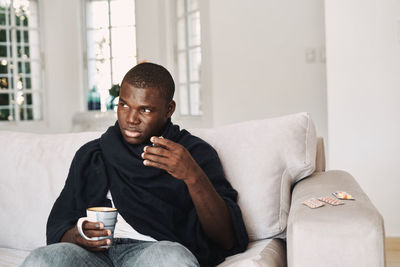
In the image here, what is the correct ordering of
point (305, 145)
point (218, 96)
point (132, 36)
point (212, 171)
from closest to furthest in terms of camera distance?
1. point (212, 171)
2. point (305, 145)
3. point (218, 96)
4. point (132, 36)

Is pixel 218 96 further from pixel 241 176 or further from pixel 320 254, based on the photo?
pixel 320 254

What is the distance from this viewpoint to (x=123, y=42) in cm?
524

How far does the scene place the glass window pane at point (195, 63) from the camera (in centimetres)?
472

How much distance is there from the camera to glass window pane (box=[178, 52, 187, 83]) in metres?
4.86

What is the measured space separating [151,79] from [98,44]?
3928 mm

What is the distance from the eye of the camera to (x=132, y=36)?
5.21 metres

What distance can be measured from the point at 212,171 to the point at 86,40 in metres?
4.02

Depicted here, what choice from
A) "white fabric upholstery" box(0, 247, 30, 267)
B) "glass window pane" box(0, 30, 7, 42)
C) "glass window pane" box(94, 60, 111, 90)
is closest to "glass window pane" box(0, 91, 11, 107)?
"glass window pane" box(0, 30, 7, 42)

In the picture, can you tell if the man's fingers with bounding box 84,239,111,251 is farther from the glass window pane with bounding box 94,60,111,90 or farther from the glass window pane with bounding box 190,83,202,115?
the glass window pane with bounding box 94,60,111,90

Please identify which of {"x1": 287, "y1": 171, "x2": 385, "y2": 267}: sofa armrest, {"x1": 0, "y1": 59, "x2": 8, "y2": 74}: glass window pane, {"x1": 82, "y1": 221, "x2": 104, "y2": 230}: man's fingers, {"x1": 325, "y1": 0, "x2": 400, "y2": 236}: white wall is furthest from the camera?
{"x1": 0, "y1": 59, "x2": 8, "y2": 74}: glass window pane

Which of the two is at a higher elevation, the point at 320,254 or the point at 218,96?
the point at 218,96

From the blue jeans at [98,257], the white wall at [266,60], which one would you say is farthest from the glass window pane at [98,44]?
the blue jeans at [98,257]

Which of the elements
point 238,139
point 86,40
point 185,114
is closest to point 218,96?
point 185,114

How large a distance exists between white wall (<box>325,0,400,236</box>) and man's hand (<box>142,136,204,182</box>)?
A: 1999 millimetres
